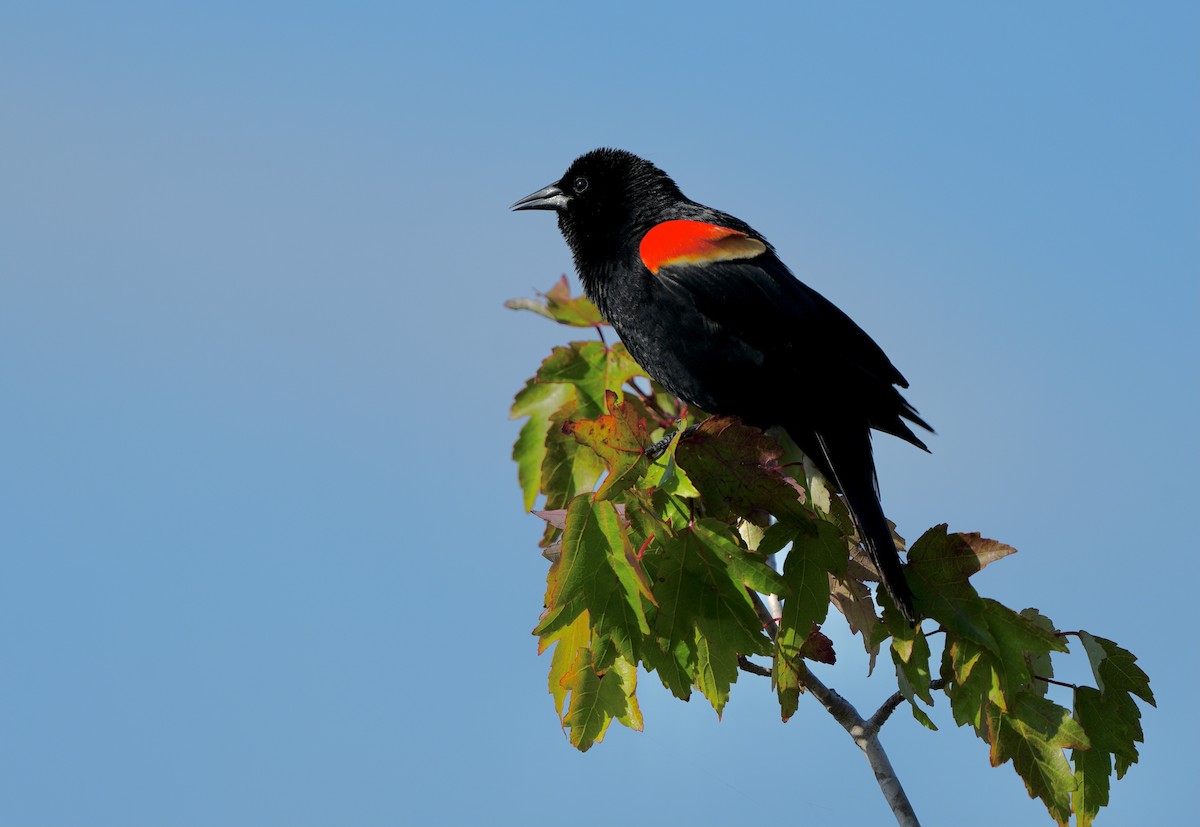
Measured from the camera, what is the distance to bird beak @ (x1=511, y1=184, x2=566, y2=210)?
4184mm

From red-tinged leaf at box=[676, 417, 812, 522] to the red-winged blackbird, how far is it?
19.8 inches

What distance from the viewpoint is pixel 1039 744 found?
92.6 inches

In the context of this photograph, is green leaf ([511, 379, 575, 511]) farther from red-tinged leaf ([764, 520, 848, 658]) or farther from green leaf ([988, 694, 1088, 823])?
green leaf ([988, 694, 1088, 823])

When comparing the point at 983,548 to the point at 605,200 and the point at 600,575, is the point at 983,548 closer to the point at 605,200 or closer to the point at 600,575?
the point at 600,575

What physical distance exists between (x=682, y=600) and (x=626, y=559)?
0.23m

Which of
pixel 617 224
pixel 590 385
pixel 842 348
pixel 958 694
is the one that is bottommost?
pixel 958 694

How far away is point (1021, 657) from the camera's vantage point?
89.9 inches

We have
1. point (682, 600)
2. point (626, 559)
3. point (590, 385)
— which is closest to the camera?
point (626, 559)

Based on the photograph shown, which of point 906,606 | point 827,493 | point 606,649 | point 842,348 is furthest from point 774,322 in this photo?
point 606,649

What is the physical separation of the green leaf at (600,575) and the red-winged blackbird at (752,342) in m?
0.87

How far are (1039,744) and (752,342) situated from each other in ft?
4.66

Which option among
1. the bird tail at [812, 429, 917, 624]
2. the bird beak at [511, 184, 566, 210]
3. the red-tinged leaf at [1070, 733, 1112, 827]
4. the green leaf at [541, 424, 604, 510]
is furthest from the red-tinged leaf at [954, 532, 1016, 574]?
the bird beak at [511, 184, 566, 210]

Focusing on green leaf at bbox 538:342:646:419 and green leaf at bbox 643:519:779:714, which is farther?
green leaf at bbox 538:342:646:419

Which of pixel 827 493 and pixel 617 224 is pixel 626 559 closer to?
pixel 827 493
